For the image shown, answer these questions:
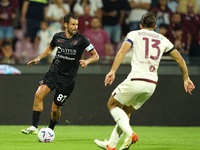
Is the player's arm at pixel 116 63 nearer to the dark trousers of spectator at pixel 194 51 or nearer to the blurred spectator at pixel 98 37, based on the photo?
the blurred spectator at pixel 98 37

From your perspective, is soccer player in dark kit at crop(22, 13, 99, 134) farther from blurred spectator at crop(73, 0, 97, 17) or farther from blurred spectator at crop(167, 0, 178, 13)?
blurred spectator at crop(167, 0, 178, 13)

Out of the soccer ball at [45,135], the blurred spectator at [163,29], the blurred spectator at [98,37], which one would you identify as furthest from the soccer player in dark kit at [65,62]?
the blurred spectator at [163,29]

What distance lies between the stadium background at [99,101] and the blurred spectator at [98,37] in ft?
4.13

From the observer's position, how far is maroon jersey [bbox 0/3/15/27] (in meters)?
11.5

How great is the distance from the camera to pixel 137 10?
38.2 ft

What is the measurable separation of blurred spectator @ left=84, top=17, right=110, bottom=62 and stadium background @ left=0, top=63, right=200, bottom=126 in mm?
1260

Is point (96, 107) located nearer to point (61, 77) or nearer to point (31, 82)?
point (31, 82)

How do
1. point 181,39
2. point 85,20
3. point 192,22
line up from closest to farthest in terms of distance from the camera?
1. point 181,39
2. point 85,20
3. point 192,22

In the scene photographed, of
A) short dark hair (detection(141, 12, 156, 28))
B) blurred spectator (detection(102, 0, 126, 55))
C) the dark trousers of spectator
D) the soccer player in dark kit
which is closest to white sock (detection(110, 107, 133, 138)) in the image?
short dark hair (detection(141, 12, 156, 28))

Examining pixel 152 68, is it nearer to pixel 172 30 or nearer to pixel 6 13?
pixel 172 30

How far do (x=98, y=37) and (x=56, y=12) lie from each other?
5.32ft

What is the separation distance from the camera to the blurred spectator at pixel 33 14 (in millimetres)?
11641

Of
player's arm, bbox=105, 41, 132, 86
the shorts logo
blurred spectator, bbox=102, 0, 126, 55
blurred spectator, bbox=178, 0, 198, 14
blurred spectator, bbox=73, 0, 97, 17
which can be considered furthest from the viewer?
blurred spectator, bbox=178, 0, 198, 14

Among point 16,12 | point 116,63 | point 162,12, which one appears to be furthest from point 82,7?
point 116,63
